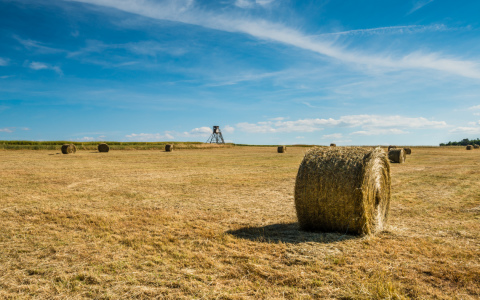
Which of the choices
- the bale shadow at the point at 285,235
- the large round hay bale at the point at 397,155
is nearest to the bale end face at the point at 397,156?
the large round hay bale at the point at 397,155

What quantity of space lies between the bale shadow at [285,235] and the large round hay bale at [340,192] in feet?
0.99

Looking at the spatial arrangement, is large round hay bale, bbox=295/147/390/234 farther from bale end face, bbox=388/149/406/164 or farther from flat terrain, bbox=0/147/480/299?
bale end face, bbox=388/149/406/164

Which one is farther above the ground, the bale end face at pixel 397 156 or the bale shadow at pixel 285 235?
the bale end face at pixel 397 156

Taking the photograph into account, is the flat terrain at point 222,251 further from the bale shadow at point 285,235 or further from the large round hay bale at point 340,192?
the large round hay bale at point 340,192

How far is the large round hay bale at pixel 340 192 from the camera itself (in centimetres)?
734

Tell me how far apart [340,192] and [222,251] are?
3.13 meters

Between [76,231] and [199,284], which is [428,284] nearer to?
[199,284]

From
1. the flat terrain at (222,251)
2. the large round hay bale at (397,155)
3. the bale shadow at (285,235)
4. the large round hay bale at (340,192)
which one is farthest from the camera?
the large round hay bale at (397,155)

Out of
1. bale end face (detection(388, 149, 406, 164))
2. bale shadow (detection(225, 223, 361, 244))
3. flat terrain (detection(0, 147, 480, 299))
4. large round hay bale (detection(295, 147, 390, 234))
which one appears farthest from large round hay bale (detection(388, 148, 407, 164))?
bale shadow (detection(225, 223, 361, 244))

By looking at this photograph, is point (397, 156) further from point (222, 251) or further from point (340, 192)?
point (222, 251)

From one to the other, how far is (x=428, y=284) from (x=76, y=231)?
7480 millimetres

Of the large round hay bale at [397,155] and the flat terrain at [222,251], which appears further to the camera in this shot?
the large round hay bale at [397,155]

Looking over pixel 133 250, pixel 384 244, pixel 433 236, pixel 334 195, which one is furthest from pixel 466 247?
pixel 133 250

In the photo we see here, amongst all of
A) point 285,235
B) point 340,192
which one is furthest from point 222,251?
point 340,192
